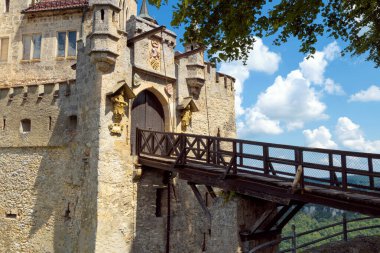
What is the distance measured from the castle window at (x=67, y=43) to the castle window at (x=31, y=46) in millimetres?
1102

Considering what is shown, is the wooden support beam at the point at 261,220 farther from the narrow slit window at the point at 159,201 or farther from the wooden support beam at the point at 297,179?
the narrow slit window at the point at 159,201

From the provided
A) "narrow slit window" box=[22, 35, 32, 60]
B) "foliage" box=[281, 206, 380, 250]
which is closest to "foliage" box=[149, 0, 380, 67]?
"narrow slit window" box=[22, 35, 32, 60]

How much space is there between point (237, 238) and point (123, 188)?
15.6ft

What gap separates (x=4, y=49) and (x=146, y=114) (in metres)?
10.3

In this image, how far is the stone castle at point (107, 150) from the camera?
493 inches

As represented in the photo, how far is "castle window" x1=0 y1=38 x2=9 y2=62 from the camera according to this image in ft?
65.4

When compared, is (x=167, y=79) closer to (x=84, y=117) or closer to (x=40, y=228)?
(x=84, y=117)

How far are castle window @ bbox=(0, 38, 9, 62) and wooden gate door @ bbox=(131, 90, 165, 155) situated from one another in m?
9.67

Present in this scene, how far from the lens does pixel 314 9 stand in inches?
358

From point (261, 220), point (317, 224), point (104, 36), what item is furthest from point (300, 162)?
point (317, 224)

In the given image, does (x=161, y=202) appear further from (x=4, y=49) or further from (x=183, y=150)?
(x=4, y=49)

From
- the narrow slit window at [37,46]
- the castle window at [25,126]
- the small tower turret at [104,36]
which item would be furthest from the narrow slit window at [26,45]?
the small tower turret at [104,36]

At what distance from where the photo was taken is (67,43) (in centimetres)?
1930

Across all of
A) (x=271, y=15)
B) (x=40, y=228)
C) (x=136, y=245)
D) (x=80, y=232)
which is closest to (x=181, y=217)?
(x=136, y=245)
